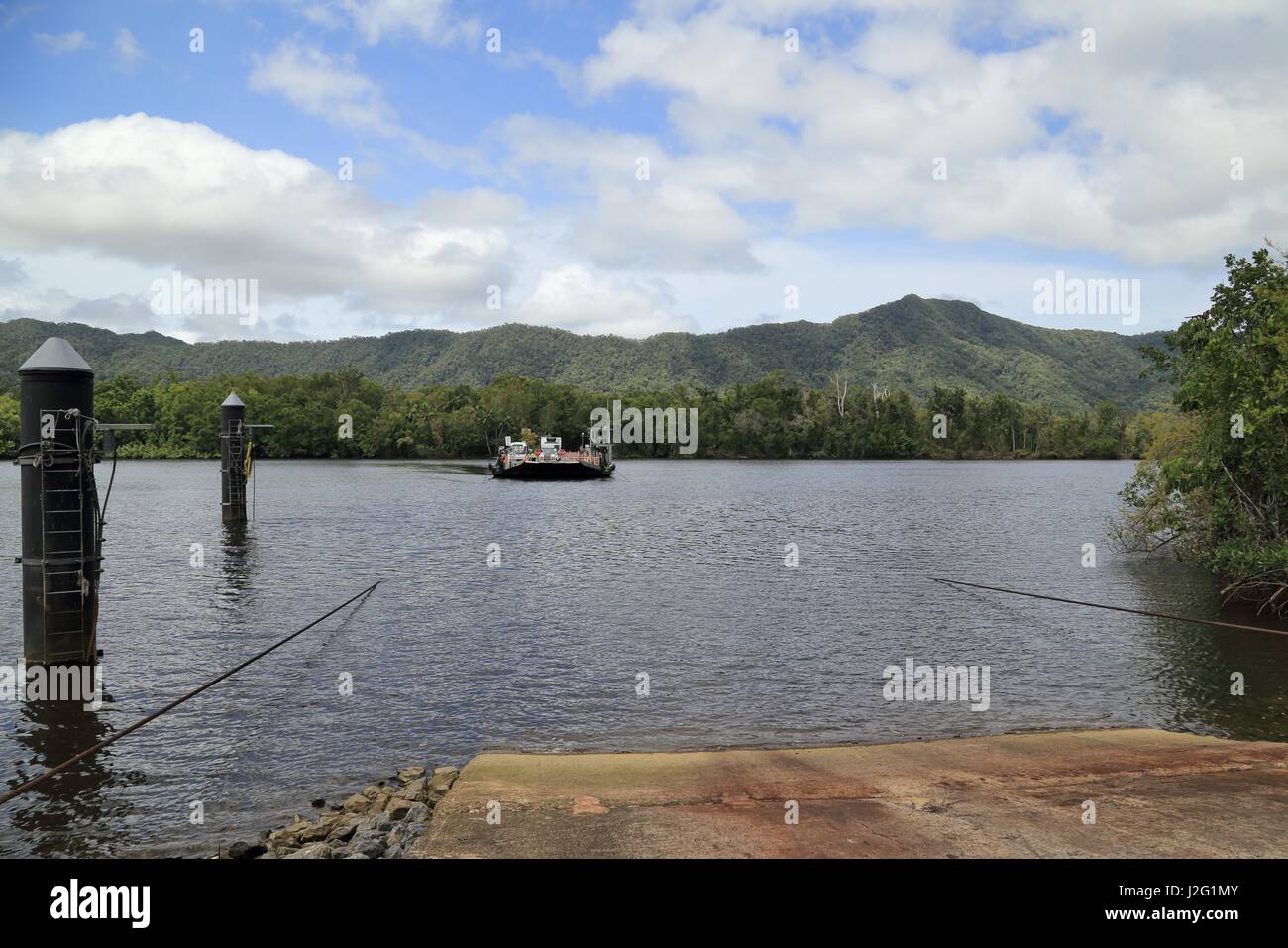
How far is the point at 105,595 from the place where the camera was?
2341 cm

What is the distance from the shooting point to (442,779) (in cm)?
1011

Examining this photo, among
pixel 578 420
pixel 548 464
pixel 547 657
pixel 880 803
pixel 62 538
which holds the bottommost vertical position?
pixel 547 657

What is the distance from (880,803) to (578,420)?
171m

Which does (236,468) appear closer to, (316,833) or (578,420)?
(316,833)

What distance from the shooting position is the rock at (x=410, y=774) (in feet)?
34.5

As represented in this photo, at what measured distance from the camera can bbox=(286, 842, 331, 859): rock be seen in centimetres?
775

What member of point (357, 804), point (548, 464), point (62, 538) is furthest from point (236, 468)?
point (548, 464)

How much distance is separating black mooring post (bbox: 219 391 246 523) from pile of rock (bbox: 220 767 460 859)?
33711mm

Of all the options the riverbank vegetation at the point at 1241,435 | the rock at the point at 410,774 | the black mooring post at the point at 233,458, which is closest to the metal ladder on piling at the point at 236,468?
the black mooring post at the point at 233,458

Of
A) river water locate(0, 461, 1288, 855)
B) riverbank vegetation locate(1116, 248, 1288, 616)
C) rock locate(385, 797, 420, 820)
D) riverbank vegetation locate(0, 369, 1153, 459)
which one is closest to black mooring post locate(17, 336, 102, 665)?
river water locate(0, 461, 1288, 855)

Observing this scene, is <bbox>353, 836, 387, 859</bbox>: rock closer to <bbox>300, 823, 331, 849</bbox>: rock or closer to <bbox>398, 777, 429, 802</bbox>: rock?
<bbox>300, 823, 331, 849</bbox>: rock
